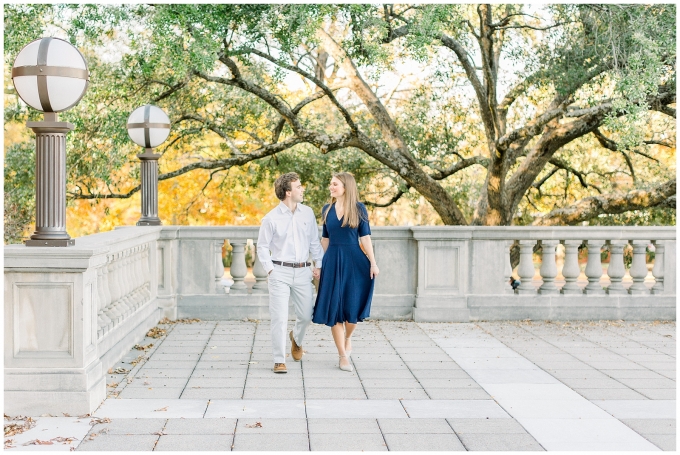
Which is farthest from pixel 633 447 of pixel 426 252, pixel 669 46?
pixel 669 46

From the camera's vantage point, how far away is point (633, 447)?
502cm

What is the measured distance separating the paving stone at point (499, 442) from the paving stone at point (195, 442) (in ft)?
4.95

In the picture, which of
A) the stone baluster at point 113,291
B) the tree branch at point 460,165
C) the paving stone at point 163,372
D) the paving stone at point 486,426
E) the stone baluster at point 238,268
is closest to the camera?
the paving stone at point 486,426

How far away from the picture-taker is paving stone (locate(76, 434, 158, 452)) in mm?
4926

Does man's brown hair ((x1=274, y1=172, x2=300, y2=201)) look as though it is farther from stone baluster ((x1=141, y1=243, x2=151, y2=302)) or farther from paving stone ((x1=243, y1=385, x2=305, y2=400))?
stone baluster ((x1=141, y1=243, x2=151, y2=302))

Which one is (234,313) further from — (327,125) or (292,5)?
(327,125)

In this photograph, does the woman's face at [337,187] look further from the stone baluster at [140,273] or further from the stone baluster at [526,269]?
the stone baluster at [526,269]

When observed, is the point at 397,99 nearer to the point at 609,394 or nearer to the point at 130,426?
the point at 609,394

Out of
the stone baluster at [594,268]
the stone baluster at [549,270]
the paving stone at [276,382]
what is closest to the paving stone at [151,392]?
the paving stone at [276,382]

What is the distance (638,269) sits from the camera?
10680mm

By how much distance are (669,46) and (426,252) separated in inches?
180

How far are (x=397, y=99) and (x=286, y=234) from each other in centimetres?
1349

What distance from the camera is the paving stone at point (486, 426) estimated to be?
17.6 feet

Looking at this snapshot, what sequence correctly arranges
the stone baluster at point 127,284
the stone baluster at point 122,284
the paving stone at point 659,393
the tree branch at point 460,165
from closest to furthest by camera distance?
the paving stone at point 659,393, the stone baluster at point 122,284, the stone baluster at point 127,284, the tree branch at point 460,165
